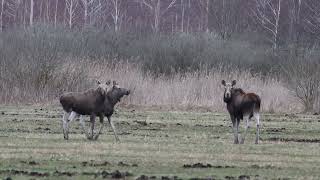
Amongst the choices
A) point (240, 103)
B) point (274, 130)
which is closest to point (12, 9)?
point (274, 130)

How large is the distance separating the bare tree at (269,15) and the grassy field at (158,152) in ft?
140

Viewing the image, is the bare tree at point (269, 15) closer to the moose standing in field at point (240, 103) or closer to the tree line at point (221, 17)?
the tree line at point (221, 17)

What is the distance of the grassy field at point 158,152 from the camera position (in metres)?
15.7

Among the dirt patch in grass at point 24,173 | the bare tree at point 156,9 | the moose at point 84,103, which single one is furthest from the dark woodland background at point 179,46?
the dirt patch in grass at point 24,173

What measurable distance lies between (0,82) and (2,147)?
2214 cm

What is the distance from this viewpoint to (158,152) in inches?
742

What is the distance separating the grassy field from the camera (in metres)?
15.7

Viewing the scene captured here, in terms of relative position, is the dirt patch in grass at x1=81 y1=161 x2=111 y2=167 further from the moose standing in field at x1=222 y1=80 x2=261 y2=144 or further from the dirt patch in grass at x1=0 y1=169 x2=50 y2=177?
the moose standing in field at x1=222 y1=80 x2=261 y2=144

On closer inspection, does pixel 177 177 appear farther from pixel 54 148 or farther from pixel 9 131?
pixel 9 131

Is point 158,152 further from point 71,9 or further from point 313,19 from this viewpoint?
point 313,19

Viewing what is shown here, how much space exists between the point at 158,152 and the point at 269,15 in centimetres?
6171

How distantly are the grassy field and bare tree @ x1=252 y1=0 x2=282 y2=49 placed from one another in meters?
42.7

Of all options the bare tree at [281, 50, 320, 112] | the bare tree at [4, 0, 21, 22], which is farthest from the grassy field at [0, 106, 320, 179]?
the bare tree at [4, 0, 21, 22]

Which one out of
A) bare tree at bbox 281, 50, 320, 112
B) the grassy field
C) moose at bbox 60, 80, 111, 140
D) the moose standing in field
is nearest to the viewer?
the grassy field
